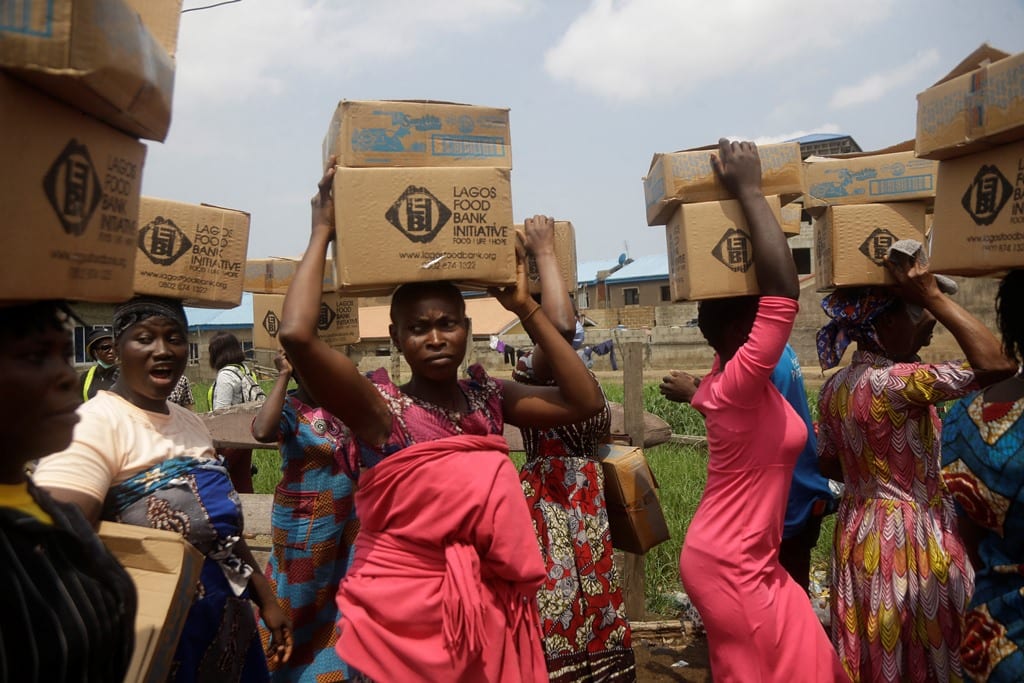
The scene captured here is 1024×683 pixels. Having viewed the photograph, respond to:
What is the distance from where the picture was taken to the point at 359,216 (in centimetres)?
205

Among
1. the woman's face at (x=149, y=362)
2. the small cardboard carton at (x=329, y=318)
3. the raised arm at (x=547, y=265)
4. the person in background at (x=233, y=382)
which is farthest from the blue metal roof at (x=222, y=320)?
the raised arm at (x=547, y=265)

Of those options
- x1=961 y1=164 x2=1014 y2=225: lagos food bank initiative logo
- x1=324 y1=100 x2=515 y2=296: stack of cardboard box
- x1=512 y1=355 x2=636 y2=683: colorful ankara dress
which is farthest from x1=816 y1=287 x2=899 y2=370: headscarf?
x1=324 y1=100 x2=515 y2=296: stack of cardboard box

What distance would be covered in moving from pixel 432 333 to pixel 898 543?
1880mm

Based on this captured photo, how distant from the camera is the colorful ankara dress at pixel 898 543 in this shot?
2.71m

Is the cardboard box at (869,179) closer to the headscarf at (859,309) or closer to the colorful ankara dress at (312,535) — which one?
the headscarf at (859,309)

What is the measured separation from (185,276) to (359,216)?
0.95 metres

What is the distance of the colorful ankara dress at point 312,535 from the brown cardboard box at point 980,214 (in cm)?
220

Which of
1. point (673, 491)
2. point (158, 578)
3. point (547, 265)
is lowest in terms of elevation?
point (673, 491)

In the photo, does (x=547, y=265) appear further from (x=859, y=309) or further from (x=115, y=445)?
(x=115, y=445)

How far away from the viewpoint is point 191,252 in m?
2.69

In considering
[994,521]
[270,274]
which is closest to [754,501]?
[994,521]

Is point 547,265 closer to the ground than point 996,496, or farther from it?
farther from it

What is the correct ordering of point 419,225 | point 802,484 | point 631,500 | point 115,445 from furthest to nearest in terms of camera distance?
point 802,484
point 631,500
point 115,445
point 419,225

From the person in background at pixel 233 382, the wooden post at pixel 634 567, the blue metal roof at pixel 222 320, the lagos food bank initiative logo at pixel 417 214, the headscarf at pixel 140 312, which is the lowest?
the wooden post at pixel 634 567
